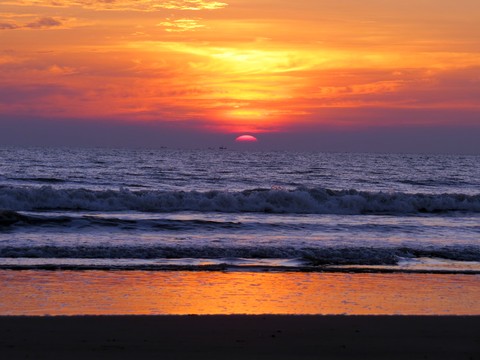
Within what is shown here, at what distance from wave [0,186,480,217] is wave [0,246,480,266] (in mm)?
12133

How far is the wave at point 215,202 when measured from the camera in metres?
27.8

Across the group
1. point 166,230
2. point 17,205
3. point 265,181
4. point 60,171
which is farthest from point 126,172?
point 166,230

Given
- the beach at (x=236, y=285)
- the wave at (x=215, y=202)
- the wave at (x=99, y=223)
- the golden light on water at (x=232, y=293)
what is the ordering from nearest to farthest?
1. the beach at (x=236, y=285)
2. the golden light on water at (x=232, y=293)
3. the wave at (x=99, y=223)
4. the wave at (x=215, y=202)

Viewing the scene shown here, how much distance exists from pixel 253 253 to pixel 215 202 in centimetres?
1391

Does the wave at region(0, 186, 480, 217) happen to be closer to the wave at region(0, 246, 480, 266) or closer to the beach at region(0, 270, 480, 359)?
the wave at region(0, 246, 480, 266)
